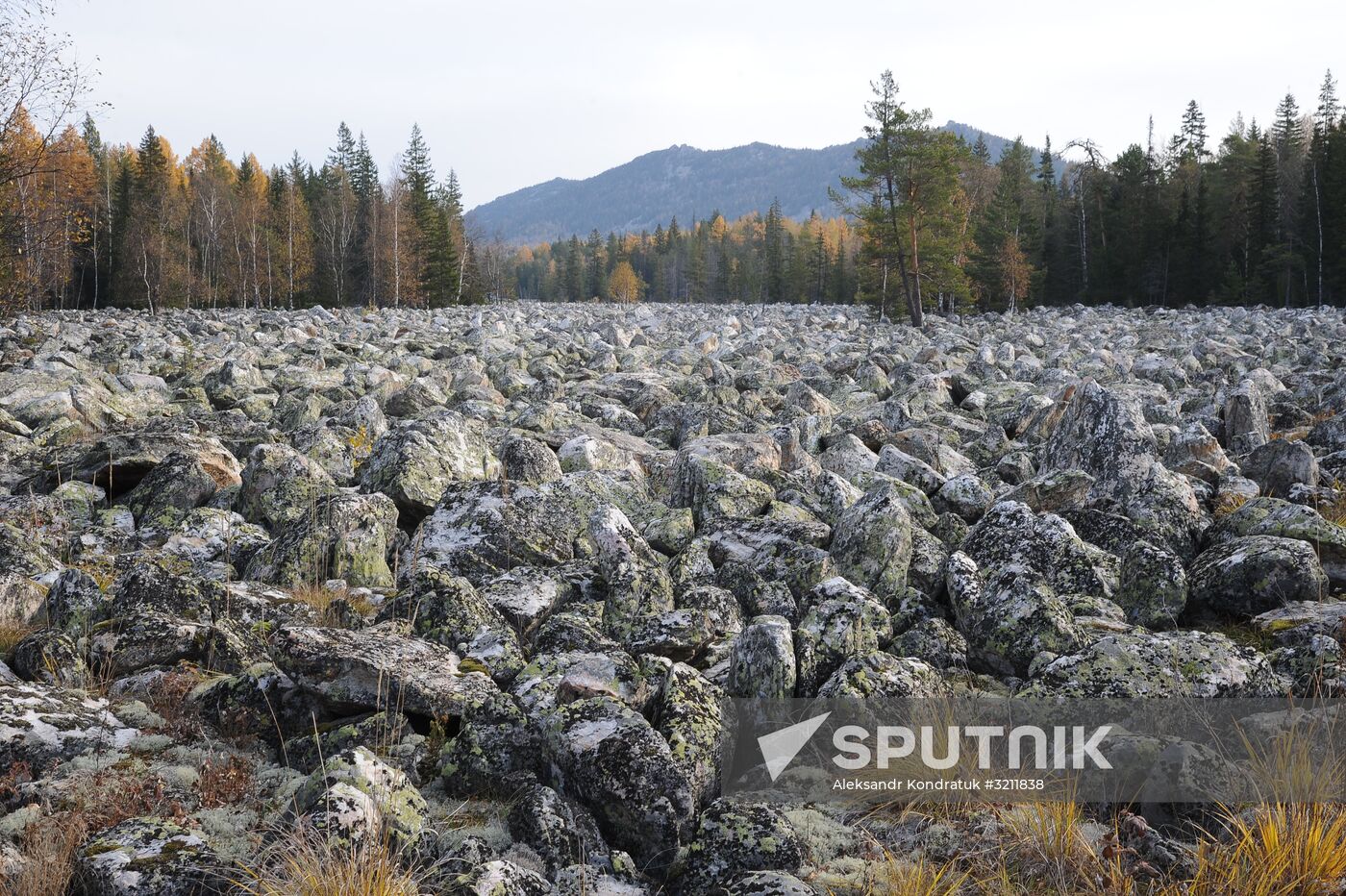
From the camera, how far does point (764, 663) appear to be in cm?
480

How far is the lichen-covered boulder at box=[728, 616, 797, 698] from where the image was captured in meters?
4.75

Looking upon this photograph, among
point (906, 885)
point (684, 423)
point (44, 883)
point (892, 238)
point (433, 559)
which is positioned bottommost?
point (906, 885)

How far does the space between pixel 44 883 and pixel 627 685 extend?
2559mm

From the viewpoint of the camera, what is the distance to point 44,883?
3045 mm

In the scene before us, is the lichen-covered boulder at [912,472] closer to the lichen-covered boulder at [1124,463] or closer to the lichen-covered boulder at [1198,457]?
the lichen-covered boulder at [1124,463]

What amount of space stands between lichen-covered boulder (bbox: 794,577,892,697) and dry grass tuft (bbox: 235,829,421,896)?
247 centimetres

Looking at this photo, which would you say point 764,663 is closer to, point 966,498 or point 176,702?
point 176,702

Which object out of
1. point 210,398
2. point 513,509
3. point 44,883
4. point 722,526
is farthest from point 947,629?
point 210,398

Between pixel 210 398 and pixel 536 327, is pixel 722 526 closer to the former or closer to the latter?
pixel 210 398

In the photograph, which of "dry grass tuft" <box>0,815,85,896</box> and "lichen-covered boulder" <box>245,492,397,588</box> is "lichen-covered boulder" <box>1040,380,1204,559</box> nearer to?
"lichen-covered boulder" <box>245,492,397,588</box>

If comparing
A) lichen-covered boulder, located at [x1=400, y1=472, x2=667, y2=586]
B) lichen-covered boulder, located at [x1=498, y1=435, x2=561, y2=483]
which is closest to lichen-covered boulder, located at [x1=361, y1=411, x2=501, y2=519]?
lichen-covered boulder, located at [x1=498, y1=435, x2=561, y2=483]

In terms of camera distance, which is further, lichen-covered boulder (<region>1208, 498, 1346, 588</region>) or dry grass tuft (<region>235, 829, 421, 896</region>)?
lichen-covered boulder (<region>1208, 498, 1346, 588</region>)

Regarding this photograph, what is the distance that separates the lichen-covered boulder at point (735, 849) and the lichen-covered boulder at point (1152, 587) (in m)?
3.58

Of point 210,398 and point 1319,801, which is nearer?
point 1319,801
